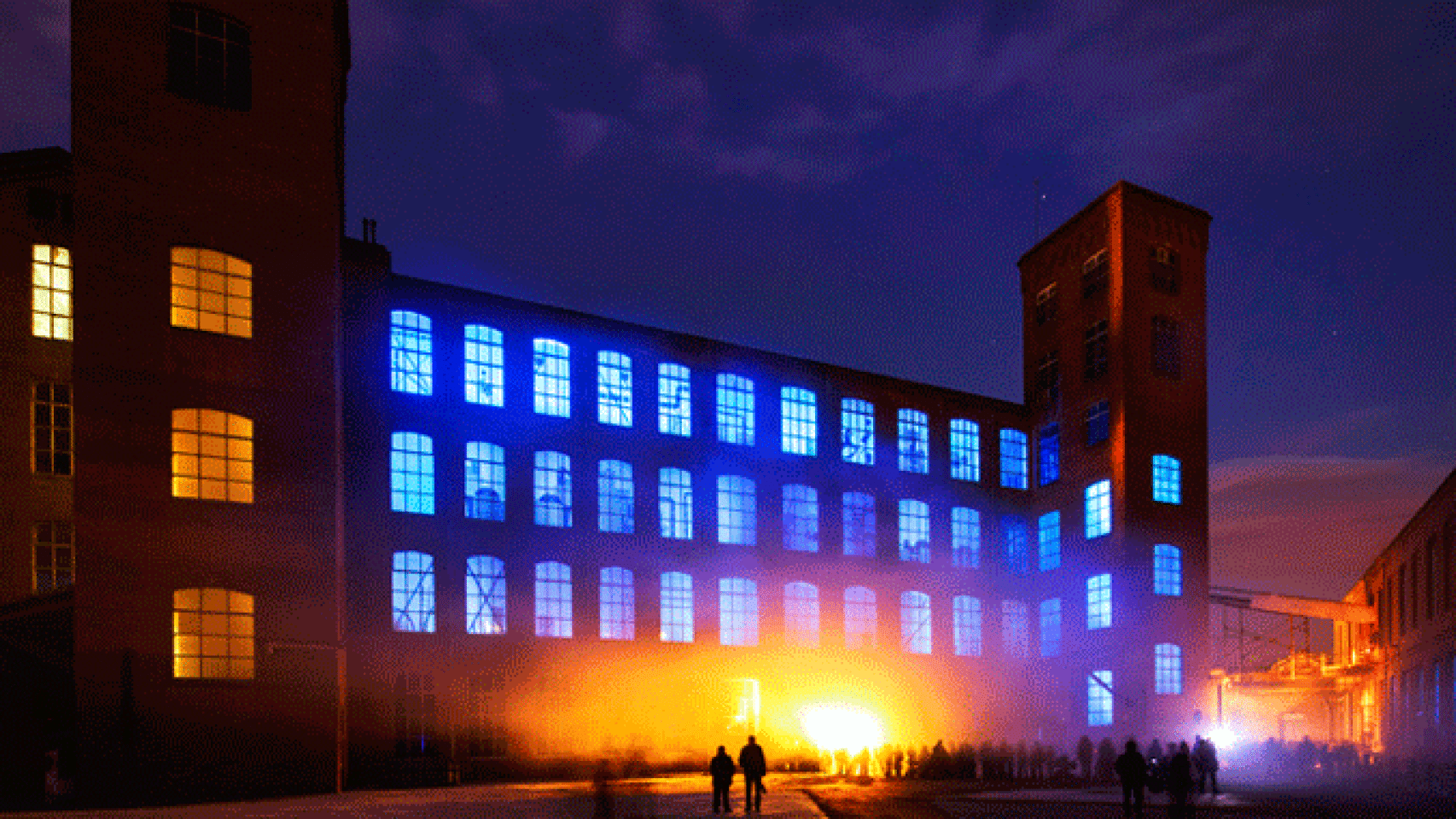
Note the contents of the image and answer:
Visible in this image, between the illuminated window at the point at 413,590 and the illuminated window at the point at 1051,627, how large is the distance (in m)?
20.6

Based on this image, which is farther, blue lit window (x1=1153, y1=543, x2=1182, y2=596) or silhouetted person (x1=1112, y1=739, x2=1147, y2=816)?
blue lit window (x1=1153, y1=543, x2=1182, y2=596)

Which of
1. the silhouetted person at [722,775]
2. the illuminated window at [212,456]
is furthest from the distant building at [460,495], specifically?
the silhouetted person at [722,775]

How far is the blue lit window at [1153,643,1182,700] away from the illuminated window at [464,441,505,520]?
20.0 m

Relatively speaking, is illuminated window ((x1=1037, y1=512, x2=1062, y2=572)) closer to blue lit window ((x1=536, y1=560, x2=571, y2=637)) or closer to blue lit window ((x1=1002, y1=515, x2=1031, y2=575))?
blue lit window ((x1=1002, y1=515, x2=1031, y2=575))

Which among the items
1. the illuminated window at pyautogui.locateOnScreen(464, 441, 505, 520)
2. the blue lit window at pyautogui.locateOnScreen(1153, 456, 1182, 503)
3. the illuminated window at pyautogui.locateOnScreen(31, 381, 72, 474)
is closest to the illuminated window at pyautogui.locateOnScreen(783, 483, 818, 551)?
the illuminated window at pyautogui.locateOnScreen(464, 441, 505, 520)

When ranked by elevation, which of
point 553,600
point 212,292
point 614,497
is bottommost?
point 553,600

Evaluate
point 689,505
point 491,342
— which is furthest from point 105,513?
point 689,505

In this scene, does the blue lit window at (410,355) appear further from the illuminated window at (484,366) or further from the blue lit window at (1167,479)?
the blue lit window at (1167,479)

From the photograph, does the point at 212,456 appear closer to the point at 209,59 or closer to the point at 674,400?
the point at 209,59

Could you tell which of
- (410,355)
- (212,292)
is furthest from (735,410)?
(212,292)

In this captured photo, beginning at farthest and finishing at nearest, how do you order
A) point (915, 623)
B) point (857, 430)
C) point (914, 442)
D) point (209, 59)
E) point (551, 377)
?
point (914, 442) < point (915, 623) < point (857, 430) < point (551, 377) < point (209, 59)

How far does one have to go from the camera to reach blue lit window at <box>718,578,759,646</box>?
33.4 m

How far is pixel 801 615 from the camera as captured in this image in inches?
1371

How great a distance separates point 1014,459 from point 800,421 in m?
8.94
